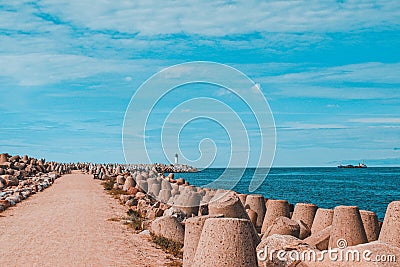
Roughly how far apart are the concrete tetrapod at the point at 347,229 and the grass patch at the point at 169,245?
3.20 meters

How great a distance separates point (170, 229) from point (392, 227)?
5186 mm

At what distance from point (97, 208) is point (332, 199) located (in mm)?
22950

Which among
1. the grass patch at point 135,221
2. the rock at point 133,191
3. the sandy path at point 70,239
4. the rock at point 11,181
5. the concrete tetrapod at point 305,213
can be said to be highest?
the rock at point 11,181

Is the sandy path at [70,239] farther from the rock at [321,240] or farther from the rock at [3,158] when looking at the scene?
the rock at [3,158]

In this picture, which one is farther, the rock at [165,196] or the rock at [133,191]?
the rock at [133,191]

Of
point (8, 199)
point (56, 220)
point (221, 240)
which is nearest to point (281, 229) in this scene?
point (221, 240)

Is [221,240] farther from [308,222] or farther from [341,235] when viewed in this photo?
[308,222]

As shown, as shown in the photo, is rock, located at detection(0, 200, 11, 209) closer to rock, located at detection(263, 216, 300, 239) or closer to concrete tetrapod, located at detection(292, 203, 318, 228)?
concrete tetrapod, located at detection(292, 203, 318, 228)

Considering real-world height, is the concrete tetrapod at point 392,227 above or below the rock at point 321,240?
above

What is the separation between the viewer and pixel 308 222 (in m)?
12.9

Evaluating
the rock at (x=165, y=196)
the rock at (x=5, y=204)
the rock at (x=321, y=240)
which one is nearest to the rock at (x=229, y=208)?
the rock at (x=321, y=240)

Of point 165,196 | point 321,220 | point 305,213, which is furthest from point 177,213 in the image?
point 165,196

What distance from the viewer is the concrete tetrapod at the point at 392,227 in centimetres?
902

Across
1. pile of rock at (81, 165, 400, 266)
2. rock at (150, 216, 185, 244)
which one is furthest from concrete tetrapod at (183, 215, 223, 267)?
rock at (150, 216, 185, 244)
